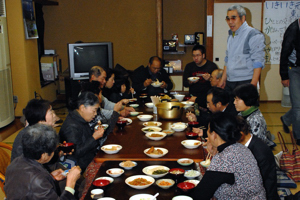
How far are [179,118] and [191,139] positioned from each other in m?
0.72

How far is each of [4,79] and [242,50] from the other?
3.83m

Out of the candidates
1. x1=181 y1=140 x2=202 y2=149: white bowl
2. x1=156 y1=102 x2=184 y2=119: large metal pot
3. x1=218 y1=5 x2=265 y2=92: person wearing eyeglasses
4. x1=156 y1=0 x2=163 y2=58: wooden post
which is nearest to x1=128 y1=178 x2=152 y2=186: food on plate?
x1=181 y1=140 x2=202 y2=149: white bowl

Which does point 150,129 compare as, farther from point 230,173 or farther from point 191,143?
point 230,173

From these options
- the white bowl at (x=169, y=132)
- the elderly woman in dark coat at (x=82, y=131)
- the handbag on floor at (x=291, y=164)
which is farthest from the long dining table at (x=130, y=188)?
the handbag on floor at (x=291, y=164)

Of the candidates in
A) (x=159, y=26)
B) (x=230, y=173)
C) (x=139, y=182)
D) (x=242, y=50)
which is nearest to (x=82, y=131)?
(x=139, y=182)

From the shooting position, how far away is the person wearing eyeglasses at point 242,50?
337 cm

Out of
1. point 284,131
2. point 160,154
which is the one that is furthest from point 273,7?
point 160,154

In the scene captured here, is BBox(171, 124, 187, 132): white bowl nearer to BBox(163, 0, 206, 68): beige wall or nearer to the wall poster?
the wall poster

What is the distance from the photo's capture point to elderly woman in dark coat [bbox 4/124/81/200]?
1.58 meters

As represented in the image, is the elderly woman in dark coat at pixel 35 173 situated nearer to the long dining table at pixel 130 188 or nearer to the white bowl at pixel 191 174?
the long dining table at pixel 130 188

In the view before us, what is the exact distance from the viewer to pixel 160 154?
7.32 ft

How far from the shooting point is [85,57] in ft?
21.3

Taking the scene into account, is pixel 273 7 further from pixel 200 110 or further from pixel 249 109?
pixel 249 109

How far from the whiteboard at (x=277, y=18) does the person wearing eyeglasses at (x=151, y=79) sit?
2911 millimetres
